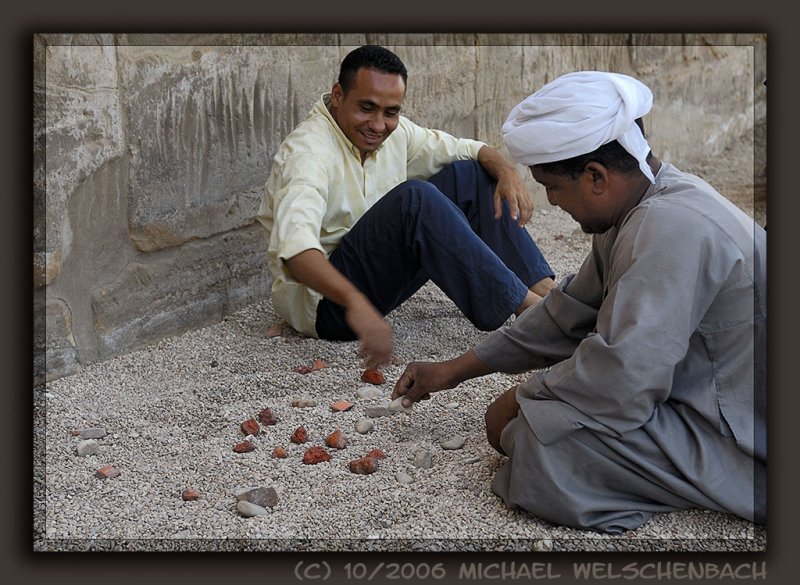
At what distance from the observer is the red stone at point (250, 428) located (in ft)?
11.4

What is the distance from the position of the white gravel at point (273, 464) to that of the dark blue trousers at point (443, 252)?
0.26m

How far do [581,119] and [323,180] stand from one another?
1.49 m

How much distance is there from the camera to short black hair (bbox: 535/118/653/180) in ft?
9.03

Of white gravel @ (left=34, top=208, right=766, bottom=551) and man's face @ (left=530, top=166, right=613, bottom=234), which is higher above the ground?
man's face @ (left=530, top=166, right=613, bottom=234)

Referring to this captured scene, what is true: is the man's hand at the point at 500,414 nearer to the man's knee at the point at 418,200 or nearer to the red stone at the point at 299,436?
the red stone at the point at 299,436

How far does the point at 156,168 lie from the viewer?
4.11m

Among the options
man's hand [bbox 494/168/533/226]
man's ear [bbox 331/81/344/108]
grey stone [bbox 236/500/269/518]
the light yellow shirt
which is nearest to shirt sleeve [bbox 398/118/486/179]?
the light yellow shirt

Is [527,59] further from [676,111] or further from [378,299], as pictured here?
[378,299]

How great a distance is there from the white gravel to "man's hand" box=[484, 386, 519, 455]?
0.32 feet

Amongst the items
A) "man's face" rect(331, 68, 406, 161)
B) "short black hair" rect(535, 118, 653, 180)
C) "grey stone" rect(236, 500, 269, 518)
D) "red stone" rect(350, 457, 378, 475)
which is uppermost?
"man's face" rect(331, 68, 406, 161)

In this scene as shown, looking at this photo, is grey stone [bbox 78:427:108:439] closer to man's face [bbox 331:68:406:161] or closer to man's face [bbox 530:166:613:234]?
man's face [bbox 331:68:406:161]

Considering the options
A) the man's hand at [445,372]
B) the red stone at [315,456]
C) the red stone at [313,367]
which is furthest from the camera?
the red stone at [313,367]

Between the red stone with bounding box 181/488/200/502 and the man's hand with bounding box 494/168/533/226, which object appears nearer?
→ the red stone with bounding box 181/488/200/502

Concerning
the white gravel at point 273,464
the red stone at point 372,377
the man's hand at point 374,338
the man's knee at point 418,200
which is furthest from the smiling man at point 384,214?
the man's hand at point 374,338
